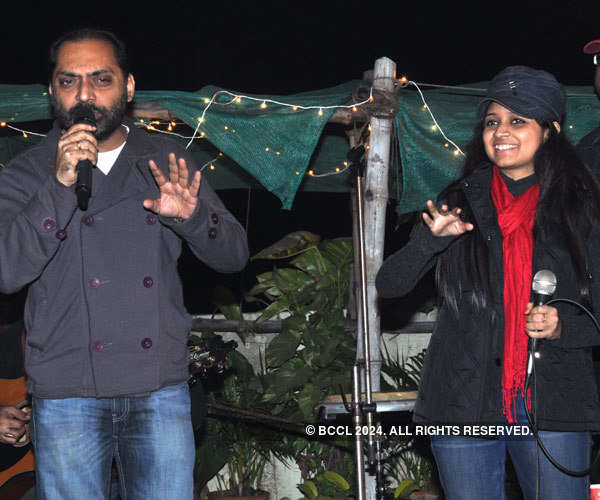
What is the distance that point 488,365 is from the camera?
9.90ft

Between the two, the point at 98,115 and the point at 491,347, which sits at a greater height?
the point at 98,115

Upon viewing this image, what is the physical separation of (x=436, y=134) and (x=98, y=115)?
3.04 m

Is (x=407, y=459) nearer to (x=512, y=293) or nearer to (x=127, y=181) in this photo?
(x=512, y=293)

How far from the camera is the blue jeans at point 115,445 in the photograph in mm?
2762

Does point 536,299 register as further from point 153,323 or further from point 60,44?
point 60,44

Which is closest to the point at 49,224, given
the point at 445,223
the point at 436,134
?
the point at 445,223

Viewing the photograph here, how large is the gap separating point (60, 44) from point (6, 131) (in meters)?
2.96

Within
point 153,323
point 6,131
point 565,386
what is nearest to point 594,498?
point 565,386

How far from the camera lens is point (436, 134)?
547 cm

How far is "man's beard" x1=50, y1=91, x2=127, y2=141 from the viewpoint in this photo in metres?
2.95

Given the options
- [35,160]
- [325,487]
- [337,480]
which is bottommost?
[325,487]

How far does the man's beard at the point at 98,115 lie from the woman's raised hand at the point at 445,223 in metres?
1.30

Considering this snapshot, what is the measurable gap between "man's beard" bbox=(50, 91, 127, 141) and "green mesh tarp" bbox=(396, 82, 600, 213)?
A: 2788 mm

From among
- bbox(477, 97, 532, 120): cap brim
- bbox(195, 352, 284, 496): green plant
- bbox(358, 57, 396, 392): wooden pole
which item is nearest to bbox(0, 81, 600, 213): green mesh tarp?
bbox(358, 57, 396, 392): wooden pole
